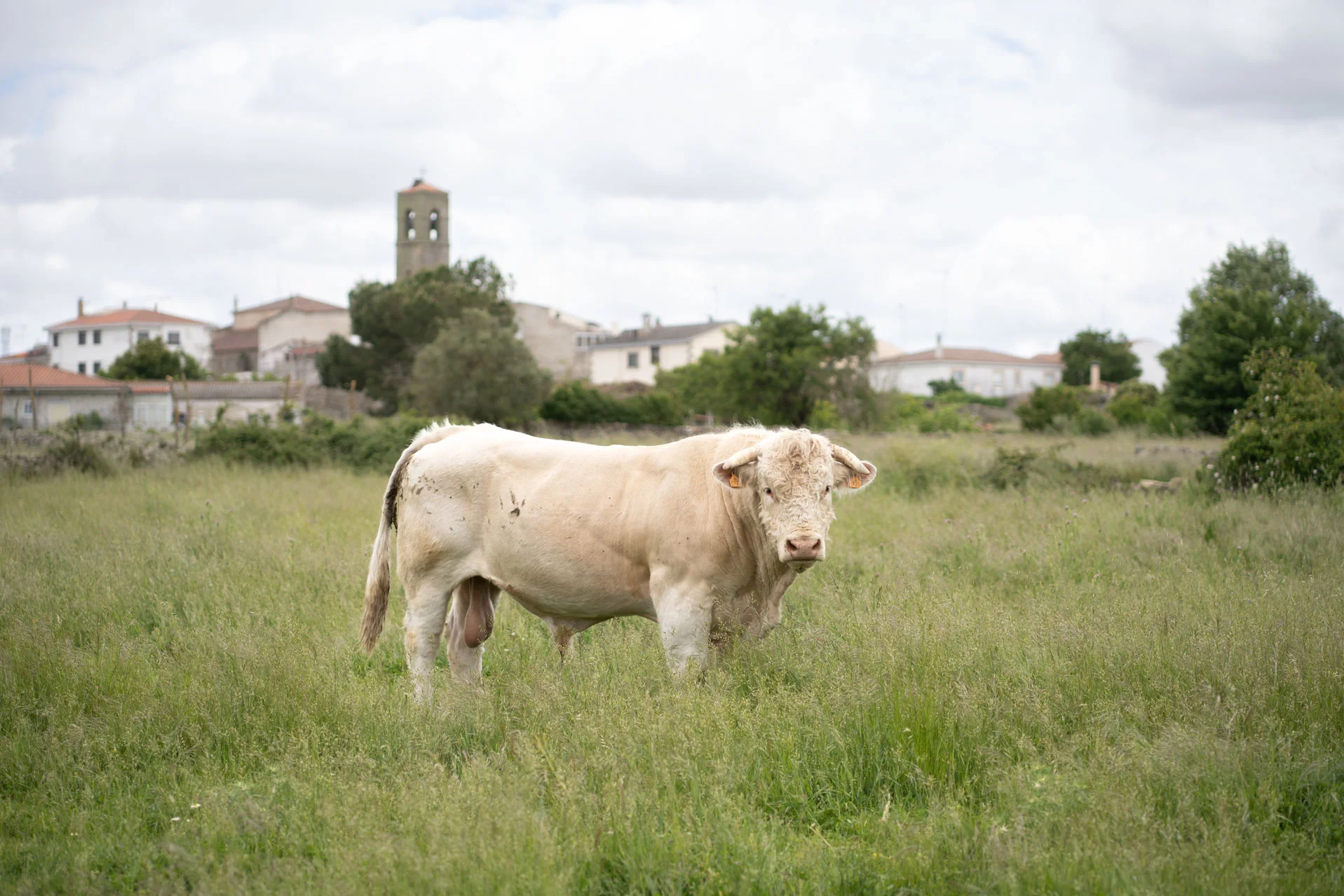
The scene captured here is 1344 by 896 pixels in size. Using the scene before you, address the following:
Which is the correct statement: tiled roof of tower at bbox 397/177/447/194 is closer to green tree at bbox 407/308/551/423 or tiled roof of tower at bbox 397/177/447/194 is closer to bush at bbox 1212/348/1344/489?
green tree at bbox 407/308/551/423

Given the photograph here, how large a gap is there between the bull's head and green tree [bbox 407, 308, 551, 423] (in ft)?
134

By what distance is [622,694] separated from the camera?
5570mm

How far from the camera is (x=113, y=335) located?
98.2m

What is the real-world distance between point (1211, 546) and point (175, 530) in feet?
34.8

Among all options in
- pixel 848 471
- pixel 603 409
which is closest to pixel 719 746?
pixel 848 471

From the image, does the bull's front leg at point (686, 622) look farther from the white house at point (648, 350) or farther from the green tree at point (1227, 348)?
the white house at point (648, 350)

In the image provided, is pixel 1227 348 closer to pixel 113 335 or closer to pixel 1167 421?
pixel 1167 421

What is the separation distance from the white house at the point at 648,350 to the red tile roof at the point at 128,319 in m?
40.7

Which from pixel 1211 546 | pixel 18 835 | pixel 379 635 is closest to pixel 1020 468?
pixel 1211 546

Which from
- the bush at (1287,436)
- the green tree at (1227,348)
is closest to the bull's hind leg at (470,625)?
the bush at (1287,436)

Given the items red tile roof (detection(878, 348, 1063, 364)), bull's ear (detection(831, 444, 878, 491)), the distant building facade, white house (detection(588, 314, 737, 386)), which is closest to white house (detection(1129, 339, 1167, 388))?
red tile roof (detection(878, 348, 1063, 364))

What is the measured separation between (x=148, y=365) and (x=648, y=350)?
131 feet

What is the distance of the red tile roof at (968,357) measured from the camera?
333 feet

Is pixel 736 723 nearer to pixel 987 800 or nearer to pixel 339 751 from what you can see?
pixel 987 800
